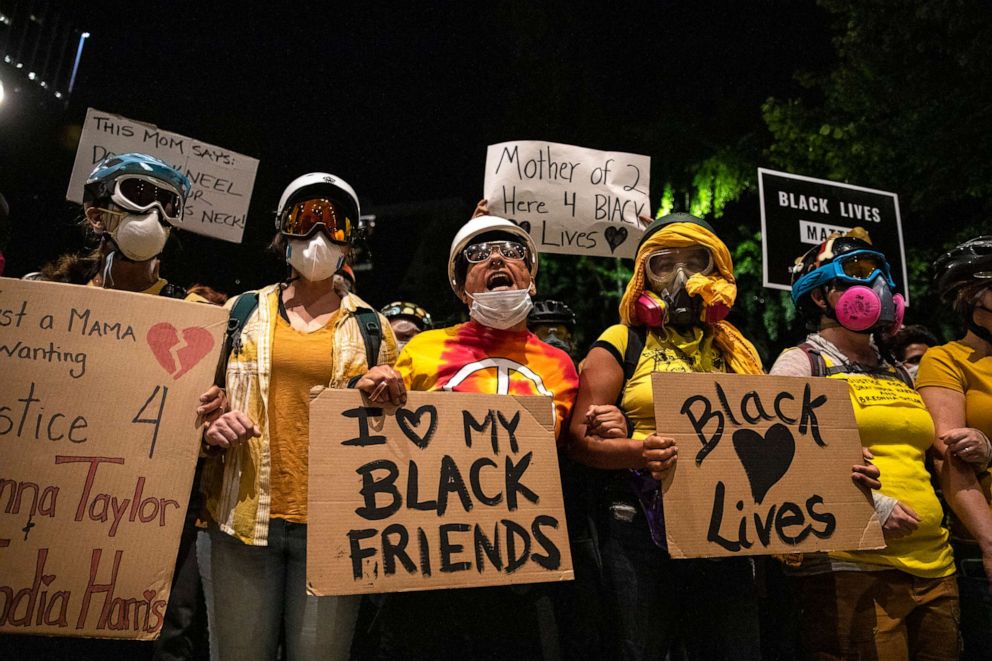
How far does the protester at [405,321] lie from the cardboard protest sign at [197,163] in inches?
58.9

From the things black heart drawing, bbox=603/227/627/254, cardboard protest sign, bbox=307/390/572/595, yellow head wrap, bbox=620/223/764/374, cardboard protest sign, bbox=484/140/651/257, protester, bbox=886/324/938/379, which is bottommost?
cardboard protest sign, bbox=307/390/572/595

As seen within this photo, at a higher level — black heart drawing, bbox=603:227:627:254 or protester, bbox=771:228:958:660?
black heart drawing, bbox=603:227:627:254

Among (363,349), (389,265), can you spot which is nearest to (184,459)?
(363,349)

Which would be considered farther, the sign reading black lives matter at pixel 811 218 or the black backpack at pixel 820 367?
the sign reading black lives matter at pixel 811 218

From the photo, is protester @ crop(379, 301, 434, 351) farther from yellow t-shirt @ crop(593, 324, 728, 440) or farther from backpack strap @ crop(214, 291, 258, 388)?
yellow t-shirt @ crop(593, 324, 728, 440)

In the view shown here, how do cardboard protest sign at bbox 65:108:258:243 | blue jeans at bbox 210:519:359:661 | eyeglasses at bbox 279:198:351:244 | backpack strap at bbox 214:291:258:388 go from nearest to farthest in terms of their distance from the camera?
1. blue jeans at bbox 210:519:359:661
2. backpack strap at bbox 214:291:258:388
3. eyeglasses at bbox 279:198:351:244
4. cardboard protest sign at bbox 65:108:258:243

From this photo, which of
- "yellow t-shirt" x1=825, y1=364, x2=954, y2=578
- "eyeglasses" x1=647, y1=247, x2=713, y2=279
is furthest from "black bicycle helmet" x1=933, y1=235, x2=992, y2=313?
"eyeglasses" x1=647, y1=247, x2=713, y2=279

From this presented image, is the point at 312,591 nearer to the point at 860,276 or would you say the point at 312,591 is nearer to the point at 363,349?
the point at 363,349

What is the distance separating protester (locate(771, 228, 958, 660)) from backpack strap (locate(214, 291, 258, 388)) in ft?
7.08

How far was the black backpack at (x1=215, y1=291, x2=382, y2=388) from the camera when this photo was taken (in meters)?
2.60

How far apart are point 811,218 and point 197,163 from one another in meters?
4.02

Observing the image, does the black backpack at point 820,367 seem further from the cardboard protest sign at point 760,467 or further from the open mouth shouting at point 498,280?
the open mouth shouting at point 498,280

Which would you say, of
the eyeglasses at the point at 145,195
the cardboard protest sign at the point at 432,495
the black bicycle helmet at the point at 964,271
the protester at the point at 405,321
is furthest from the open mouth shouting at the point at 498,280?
the protester at the point at 405,321

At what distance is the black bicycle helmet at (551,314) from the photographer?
206 inches
